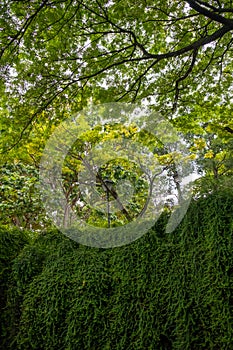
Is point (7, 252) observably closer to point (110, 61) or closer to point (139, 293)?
point (139, 293)

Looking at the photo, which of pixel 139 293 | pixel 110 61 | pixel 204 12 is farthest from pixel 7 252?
pixel 204 12

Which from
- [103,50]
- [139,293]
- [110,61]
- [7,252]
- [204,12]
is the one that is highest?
[103,50]

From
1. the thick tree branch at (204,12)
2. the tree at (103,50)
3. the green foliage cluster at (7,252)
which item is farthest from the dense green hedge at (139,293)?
the tree at (103,50)

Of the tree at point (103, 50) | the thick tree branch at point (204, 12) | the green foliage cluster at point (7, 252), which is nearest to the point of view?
the green foliage cluster at point (7, 252)

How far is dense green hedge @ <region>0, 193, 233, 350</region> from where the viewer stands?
1855mm

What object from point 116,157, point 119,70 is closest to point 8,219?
point 116,157

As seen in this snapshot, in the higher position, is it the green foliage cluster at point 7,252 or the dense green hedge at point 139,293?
the green foliage cluster at point 7,252

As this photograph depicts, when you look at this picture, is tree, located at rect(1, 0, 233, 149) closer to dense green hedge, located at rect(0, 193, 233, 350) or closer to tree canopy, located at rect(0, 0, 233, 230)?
tree canopy, located at rect(0, 0, 233, 230)

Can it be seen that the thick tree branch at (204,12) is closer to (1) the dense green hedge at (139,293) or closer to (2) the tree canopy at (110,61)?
(2) the tree canopy at (110,61)

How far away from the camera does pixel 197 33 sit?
5.07 metres

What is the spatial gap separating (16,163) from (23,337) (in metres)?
5.88

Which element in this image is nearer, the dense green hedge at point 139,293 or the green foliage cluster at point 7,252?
the dense green hedge at point 139,293

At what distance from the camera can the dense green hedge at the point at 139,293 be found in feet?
6.09

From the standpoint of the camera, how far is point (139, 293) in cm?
206
